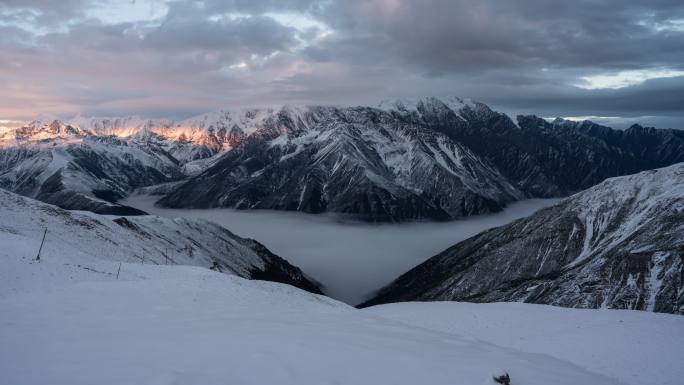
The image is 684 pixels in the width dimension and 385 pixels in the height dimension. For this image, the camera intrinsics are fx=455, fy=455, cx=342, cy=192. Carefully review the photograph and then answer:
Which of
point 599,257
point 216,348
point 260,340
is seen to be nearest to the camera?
point 216,348

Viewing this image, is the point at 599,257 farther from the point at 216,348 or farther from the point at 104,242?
the point at 216,348

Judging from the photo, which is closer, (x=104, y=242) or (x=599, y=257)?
(x=104, y=242)

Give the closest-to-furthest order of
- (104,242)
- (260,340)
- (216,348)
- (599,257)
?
1. (216,348)
2. (260,340)
3. (104,242)
4. (599,257)

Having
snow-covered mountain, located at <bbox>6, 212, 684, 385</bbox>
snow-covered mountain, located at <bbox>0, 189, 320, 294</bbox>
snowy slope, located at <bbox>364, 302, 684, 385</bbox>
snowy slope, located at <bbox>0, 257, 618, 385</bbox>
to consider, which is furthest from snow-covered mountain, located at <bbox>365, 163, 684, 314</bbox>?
snowy slope, located at <bbox>0, 257, 618, 385</bbox>

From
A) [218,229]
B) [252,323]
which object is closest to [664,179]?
[218,229]

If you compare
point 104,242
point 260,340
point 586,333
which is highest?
point 260,340

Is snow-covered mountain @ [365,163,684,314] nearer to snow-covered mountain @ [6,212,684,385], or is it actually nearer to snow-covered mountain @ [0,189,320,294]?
snow-covered mountain @ [6,212,684,385]

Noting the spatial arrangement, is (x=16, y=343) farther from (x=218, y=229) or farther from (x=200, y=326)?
(x=218, y=229)

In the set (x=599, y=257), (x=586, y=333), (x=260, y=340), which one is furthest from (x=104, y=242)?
(x=599, y=257)
